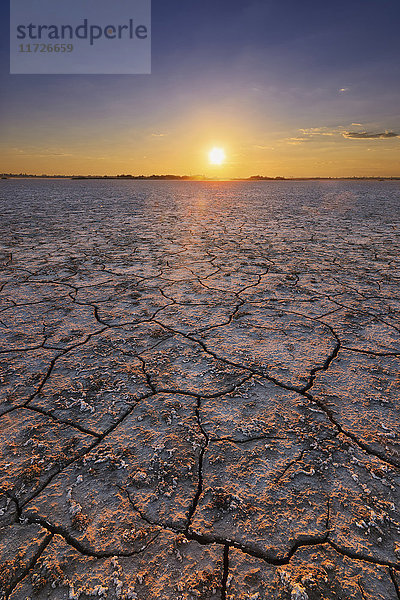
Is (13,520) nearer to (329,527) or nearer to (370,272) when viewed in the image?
(329,527)

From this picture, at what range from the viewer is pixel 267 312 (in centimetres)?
194

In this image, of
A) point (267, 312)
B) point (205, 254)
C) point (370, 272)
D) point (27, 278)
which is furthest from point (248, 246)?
point (27, 278)

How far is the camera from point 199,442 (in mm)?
1006

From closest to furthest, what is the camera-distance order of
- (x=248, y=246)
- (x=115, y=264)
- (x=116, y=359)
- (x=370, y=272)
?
1. (x=116, y=359)
2. (x=370, y=272)
3. (x=115, y=264)
4. (x=248, y=246)

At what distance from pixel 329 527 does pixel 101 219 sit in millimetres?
6101

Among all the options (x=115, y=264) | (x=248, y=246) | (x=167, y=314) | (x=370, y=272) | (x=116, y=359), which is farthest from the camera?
(x=248, y=246)

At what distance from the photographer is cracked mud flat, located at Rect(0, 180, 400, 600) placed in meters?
0.68

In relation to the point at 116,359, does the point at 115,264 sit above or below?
above

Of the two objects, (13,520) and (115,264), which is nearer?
(13,520)

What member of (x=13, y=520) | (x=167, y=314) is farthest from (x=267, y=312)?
(x=13, y=520)

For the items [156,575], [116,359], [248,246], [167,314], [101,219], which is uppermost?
[101,219]

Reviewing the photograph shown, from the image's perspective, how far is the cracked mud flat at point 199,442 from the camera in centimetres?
68

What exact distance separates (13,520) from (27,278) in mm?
2075

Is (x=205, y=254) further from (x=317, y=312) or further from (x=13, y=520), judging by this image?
(x=13, y=520)
